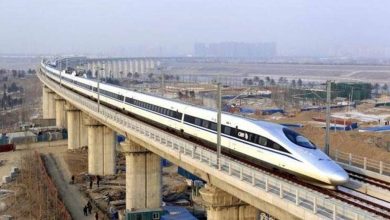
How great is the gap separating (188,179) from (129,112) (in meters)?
9.78

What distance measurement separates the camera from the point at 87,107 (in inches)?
2016

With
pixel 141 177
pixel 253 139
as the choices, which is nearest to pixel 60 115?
pixel 141 177

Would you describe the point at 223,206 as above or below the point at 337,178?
below

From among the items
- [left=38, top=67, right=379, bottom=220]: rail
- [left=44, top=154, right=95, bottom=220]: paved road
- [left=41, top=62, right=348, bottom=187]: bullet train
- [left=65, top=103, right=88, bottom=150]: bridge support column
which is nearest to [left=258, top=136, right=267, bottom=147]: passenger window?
[left=41, top=62, right=348, bottom=187]: bullet train

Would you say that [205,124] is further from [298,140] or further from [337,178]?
[337,178]

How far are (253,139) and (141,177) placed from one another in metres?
18.3

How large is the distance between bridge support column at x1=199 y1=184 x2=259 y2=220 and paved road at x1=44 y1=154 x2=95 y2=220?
18.6m

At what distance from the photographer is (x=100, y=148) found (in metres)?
55.1

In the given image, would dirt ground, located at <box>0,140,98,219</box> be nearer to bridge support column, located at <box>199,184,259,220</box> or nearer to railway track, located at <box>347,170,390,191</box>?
bridge support column, located at <box>199,184,259,220</box>

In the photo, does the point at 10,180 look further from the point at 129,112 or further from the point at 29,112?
the point at 29,112

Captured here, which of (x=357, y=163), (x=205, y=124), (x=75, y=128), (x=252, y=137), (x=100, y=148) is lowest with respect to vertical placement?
(x=100, y=148)

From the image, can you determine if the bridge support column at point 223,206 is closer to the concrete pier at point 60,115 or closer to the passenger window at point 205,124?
the passenger window at point 205,124

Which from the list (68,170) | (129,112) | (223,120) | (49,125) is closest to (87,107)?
(129,112)

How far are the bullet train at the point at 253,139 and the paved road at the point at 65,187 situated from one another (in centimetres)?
1014
